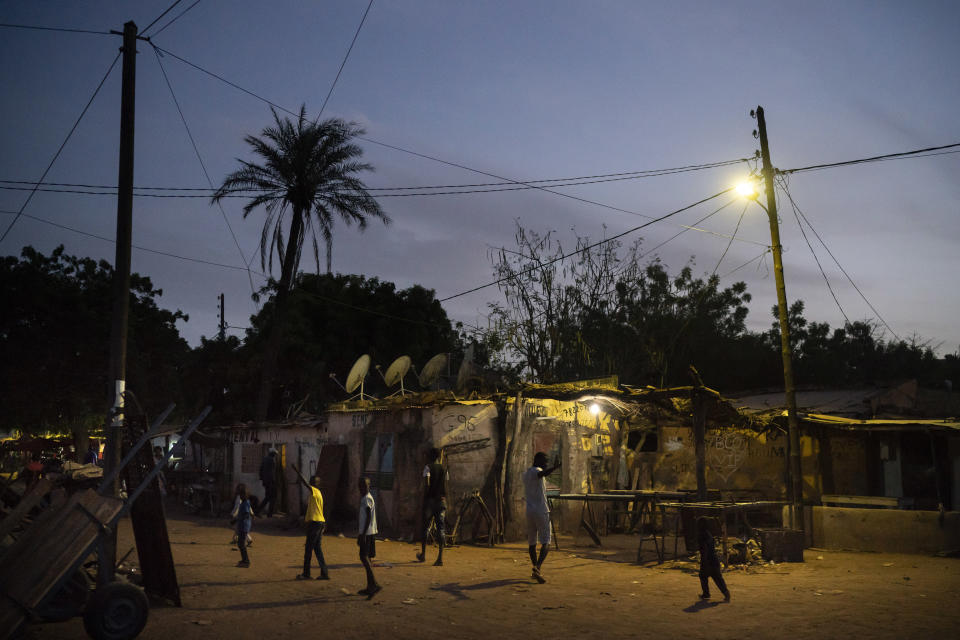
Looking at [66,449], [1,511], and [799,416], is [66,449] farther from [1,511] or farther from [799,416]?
[799,416]

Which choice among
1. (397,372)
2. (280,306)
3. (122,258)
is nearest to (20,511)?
(122,258)

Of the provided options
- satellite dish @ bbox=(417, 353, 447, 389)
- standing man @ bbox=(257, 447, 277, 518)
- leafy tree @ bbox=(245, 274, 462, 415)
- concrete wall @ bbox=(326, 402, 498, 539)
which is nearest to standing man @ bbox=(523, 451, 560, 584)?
concrete wall @ bbox=(326, 402, 498, 539)

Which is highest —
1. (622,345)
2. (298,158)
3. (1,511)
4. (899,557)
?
(298,158)

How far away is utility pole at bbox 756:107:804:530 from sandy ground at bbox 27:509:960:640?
1.18 metres

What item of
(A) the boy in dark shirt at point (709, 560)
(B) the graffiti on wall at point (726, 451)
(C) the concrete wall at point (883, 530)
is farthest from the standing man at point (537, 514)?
(B) the graffiti on wall at point (726, 451)

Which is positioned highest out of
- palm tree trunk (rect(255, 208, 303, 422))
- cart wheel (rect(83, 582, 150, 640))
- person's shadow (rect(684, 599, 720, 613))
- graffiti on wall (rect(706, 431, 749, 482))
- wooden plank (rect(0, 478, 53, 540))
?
palm tree trunk (rect(255, 208, 303, 422))

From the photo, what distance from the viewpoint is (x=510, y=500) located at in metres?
16.9

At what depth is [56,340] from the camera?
30.9 m

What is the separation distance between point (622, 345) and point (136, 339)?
21.5 meters

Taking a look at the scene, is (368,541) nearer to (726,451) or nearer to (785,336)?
(785,336)

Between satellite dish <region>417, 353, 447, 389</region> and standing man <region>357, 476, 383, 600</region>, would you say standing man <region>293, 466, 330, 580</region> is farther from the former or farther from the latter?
satellite dish <region>417, 353, 447, 389</region>

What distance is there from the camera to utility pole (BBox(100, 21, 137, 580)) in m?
10.4

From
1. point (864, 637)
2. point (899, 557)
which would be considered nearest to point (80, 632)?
point (864, 637)

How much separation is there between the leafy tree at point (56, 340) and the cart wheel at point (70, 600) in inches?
1017
